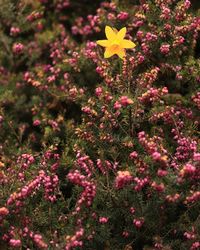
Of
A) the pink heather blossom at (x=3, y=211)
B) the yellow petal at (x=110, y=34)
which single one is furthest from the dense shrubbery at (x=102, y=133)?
the yellow petal at (x=110, y=34)

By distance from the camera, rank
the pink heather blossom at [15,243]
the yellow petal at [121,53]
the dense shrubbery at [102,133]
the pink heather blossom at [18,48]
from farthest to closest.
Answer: the pink heather blossom at [18,48], the yellow petal at [121,53], the dense shrubbery at [102,133], the pink heather blossom at [15,243]

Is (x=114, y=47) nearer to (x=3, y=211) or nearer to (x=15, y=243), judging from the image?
(x=3, y=211)

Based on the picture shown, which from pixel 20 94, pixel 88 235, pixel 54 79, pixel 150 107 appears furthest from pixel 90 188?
pixel 20 94

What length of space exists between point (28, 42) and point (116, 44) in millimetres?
1241

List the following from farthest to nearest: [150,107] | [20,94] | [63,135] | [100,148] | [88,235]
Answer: [20,94]
[63,135]
[150,107]
[100,148]
[88,235]

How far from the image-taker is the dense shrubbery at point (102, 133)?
244cm

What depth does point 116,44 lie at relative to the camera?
2.92 metres

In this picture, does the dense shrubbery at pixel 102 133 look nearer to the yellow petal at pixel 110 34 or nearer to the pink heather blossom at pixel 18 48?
the pink heather blossom at pixel 18 48

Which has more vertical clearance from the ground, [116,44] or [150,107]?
[116,44]

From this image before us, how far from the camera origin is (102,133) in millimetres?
2764

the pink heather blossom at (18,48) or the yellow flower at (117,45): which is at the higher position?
the pink heather blossom at (18,48)

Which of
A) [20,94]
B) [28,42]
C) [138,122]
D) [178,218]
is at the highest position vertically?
[28,42]

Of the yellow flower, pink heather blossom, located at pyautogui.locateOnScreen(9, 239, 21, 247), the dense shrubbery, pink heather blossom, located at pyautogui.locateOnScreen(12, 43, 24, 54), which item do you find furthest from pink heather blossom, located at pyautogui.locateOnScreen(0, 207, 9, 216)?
pink heather blossom, located at pyautogui.locateOnScreen(12, 43, 24, 54)

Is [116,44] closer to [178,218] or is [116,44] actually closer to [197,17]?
[197,17]
